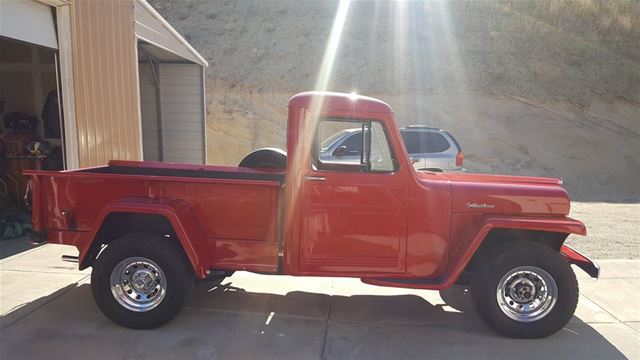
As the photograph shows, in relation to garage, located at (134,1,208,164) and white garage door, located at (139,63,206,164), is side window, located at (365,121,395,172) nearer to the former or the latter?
garage, located at (134,1,208,164)

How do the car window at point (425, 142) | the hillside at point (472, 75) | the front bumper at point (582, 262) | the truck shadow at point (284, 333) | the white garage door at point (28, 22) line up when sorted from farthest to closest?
the hillside at point (472, 75)
the car window at point (425, 142)
the white garage door at point (28, 22)
the front bumper at point (582, 262)
the truck shadow at point (284, 333)

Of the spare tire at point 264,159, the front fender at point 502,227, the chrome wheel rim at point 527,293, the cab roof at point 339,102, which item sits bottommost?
the chrome wheel rim at point 527,293

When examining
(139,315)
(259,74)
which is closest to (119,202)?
(139,315)

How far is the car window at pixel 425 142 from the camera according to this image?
9820mm

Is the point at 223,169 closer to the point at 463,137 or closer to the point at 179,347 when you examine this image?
the point at 179,347

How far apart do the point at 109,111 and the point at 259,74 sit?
1501 cm

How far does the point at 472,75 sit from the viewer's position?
21781mm

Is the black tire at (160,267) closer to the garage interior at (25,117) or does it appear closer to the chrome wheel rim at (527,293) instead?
the chrome wheel rim at (527,293)

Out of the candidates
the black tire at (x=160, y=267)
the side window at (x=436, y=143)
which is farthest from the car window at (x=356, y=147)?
the side window at (x=436, y=143)

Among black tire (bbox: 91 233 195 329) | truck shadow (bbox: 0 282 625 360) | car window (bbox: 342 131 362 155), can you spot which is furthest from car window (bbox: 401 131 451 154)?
black tire (bbox: 91 233 195 329)

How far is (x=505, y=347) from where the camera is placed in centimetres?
390

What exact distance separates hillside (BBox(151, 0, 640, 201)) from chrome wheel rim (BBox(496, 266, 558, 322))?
13.6 m

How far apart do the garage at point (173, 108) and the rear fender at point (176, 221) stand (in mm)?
7727

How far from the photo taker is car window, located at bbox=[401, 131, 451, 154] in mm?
9820
